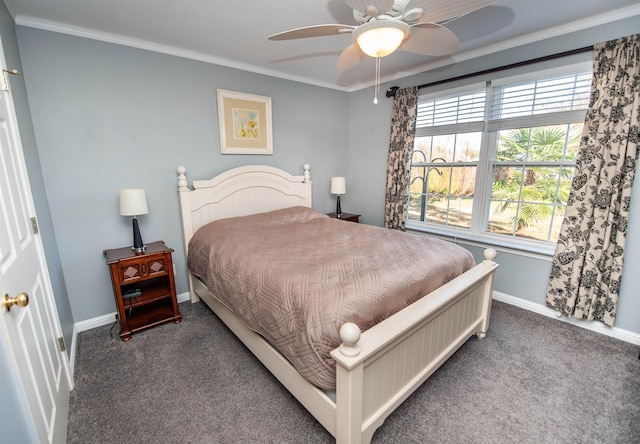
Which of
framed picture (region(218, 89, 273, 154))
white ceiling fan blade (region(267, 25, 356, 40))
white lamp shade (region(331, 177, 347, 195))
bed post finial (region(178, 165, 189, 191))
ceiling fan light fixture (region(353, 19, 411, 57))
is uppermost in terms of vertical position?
white ceiling fan blade (region(267, 25, 356, 40))

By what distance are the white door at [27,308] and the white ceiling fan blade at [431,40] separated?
2.14m

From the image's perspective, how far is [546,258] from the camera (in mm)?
2605

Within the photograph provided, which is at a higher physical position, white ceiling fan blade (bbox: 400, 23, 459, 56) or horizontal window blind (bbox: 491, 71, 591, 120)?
white ceiling fan blade (bbox: 400, 23, 459, 56)

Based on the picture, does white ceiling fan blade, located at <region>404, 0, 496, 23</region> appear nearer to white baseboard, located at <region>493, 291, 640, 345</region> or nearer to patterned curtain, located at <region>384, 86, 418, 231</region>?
patterned curtain, located at <region>384, 86, 418, 231</region>

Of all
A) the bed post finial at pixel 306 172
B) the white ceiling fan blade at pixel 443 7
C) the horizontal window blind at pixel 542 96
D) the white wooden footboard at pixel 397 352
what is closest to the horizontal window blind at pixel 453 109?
the horizontal window blind at pixel 542 96

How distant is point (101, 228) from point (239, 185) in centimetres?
130

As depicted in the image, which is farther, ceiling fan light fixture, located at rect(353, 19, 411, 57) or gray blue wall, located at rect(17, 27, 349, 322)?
gray blue wall, located at rect(17, 27, 349, 322)

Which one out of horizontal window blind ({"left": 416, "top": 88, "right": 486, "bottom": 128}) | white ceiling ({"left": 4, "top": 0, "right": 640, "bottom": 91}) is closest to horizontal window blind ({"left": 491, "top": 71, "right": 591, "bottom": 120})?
horizontal window blind ({"left": 416, "top": 88, "right": 486, "bottom": 128})

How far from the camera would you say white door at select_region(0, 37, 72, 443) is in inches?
42.6

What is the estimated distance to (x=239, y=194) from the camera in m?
3.18

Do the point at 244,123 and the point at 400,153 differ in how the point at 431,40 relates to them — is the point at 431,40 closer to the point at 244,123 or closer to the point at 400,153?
the point at 400,153

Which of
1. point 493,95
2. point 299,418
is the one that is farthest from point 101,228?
point 493,95

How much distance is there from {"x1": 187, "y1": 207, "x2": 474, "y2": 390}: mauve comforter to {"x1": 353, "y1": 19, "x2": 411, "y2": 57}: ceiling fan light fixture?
4.05ft

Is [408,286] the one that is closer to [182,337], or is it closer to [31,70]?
[182,337]
